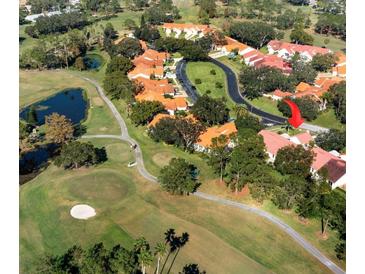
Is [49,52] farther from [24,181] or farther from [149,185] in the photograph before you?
[149,185]

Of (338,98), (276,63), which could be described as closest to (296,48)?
(276,63)

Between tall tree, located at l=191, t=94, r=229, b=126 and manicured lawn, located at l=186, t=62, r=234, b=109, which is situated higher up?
tall tree, located at l=191, t=94, r=229, b=126

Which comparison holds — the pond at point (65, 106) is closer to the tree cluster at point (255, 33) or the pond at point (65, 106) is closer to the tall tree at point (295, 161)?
the tall tree at point (295, 161)

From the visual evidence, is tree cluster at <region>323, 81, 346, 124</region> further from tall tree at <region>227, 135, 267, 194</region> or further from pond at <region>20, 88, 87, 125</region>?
pond at <region>20, 88, 87, 125</region>

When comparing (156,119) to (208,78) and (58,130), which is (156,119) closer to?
(58,130)

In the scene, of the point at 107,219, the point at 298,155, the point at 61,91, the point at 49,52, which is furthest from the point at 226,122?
the point at 49,52

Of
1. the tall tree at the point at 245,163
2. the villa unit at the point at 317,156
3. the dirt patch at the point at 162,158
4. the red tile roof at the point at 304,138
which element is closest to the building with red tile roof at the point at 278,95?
the villa unit at the point at 317,156

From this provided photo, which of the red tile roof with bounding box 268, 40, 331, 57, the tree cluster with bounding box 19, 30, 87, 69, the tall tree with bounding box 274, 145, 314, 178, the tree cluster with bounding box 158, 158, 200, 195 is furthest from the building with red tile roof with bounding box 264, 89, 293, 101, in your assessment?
the tree cluster with bounding box 19, 30, 87, 69
